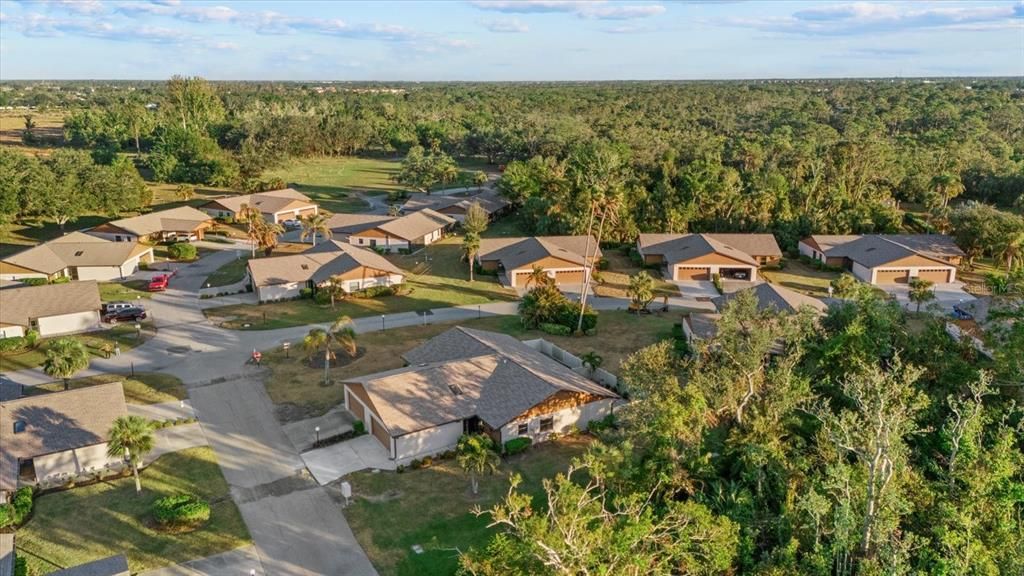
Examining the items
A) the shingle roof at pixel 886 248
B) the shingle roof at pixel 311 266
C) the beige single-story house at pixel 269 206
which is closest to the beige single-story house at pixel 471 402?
the shingle roof at pixel 311 266

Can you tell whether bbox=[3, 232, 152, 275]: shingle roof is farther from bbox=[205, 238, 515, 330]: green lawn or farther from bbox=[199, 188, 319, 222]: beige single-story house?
bbox=[199, 188, 319, 222]: beige single-story house

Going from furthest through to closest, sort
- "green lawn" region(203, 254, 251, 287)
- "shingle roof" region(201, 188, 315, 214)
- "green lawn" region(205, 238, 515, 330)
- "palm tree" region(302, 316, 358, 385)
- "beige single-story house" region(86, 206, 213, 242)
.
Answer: "shingle roof" region(201, 188, 315, 214) → "beige single-story house" region(86, 206, 213, 242) → "green lawn" region(203, 254, 251, 287) → "green lawn" region(205, 238, 515, 330) → "palm tree" region(302, 316, 358, 385)

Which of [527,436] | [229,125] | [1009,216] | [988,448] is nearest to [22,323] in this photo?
[527,436]

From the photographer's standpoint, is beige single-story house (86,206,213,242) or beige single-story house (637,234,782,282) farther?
beige single-story house (86,206,213,242)

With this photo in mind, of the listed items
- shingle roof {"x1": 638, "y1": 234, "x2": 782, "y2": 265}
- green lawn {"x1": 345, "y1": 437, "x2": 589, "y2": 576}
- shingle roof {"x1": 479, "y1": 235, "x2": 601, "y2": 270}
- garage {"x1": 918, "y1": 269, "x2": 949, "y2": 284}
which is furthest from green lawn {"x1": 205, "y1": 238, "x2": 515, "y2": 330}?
garage {"x1": 918, "y1": 269, "x2": 949, "y2": 284}

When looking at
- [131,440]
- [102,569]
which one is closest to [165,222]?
[131,440]
